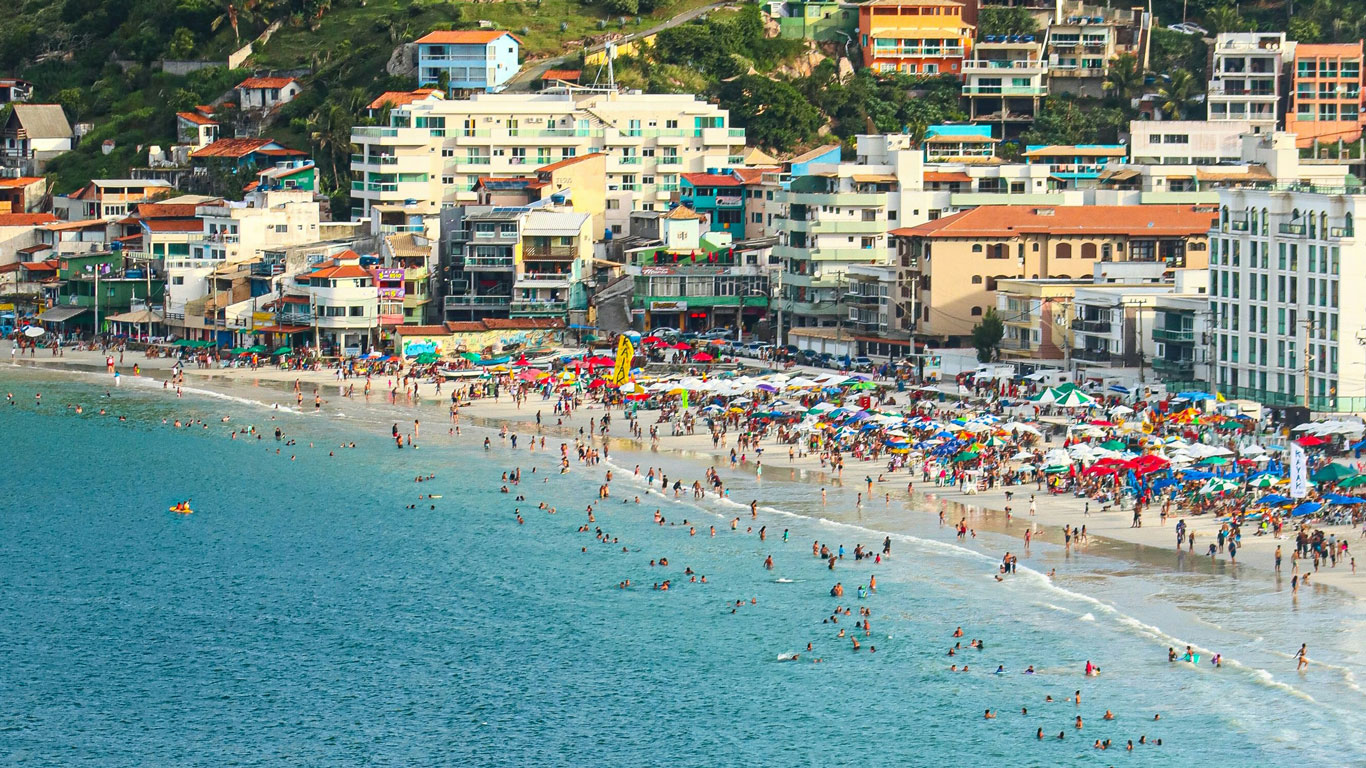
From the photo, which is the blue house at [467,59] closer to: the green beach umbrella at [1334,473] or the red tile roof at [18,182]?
the red tile roof at [18,182]

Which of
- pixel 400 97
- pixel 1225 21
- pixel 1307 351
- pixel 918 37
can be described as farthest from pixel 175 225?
pixel 1307 351

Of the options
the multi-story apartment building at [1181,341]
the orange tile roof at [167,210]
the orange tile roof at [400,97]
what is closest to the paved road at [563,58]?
the orange tile roof at [400,97]

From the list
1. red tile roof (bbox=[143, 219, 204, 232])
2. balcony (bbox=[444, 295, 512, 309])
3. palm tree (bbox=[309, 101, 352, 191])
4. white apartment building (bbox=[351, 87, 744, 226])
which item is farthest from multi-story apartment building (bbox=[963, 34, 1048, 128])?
red tile roof (bbox=[143, 219, 204, 232])

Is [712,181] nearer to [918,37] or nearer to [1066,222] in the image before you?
[918,37]

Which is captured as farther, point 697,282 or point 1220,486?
point 697,282

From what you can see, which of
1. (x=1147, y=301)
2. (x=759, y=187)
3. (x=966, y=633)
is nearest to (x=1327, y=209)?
(x=1147, y=301)

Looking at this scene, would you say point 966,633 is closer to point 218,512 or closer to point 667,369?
point 218,512

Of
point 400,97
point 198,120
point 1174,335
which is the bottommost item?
point 1174,335
